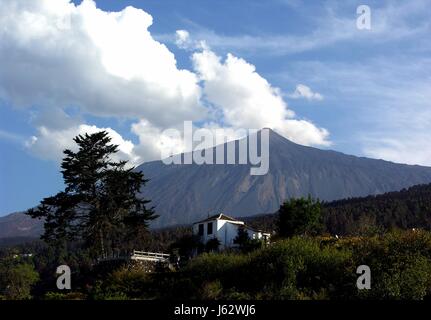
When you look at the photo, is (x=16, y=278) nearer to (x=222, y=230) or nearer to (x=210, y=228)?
(x=210, y=228)

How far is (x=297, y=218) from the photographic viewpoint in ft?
181

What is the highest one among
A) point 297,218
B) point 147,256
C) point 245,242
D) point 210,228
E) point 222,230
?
point 297,218

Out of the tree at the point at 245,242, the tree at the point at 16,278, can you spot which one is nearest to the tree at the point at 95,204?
the tree at the point at 245,242

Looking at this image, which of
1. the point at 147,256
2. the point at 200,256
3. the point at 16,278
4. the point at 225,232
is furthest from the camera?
the point at 16,278

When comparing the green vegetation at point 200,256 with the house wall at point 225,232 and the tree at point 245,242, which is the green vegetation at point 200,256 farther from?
the house wall at point 225,232

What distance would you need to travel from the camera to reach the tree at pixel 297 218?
55.1m

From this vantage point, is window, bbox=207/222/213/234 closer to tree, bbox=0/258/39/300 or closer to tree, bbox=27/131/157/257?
tree, bbox=27/131/157/257

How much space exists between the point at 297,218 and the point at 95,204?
59.4 ft

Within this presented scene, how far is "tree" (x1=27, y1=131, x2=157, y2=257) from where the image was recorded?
49438 millimetres

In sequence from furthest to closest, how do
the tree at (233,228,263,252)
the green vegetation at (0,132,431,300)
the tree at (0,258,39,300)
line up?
the tree at (0,258,39,300) < the tree at (233,228,263,252) < the green vegetation at (0,132,431,300)

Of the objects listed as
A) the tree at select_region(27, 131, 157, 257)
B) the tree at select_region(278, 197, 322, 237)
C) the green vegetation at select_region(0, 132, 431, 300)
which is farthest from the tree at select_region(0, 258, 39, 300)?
the tree at select_region(278, 197, 322, 237)

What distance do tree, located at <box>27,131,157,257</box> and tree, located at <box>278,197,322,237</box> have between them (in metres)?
12.3

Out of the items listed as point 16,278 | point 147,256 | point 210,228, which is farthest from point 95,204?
point 16,278
